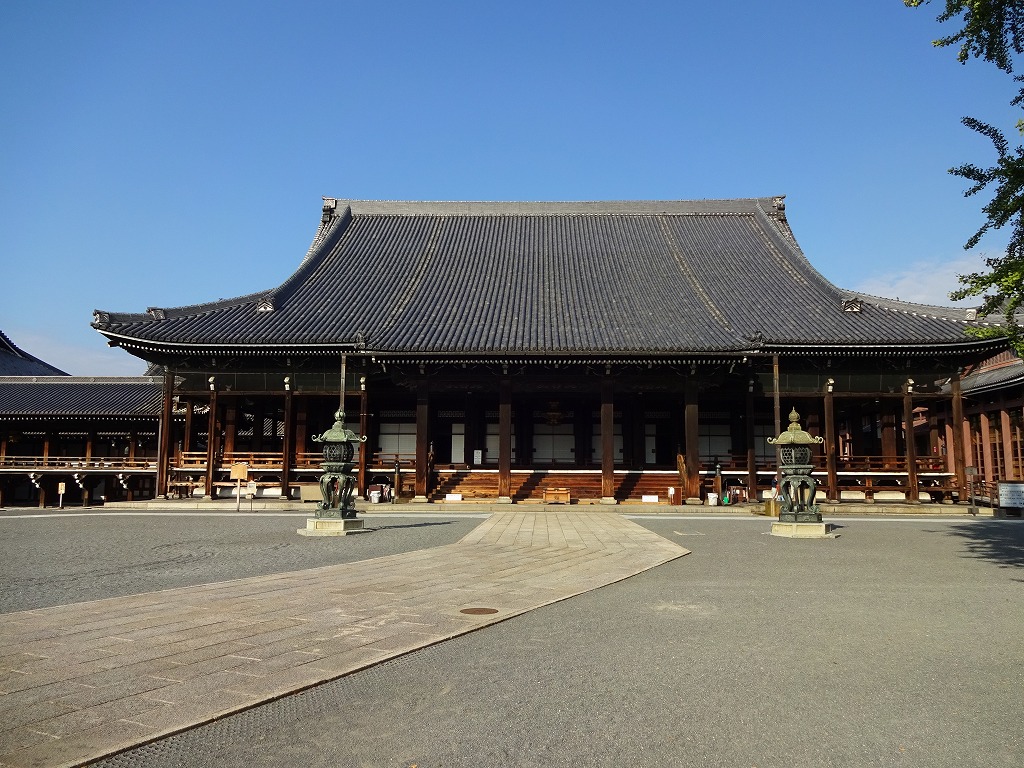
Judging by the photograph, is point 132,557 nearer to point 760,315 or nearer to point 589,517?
point 589,517

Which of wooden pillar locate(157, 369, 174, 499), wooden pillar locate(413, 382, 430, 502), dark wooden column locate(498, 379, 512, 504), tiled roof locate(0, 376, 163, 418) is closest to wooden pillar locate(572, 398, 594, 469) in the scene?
dark wooden column locate(498, 379, 512, 504)

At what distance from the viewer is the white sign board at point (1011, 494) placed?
2100 centimetres

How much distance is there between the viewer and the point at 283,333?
2317cm

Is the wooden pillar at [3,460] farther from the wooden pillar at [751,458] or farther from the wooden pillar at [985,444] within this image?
the wooden pillar at [985,444]

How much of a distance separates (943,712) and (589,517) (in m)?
14.4

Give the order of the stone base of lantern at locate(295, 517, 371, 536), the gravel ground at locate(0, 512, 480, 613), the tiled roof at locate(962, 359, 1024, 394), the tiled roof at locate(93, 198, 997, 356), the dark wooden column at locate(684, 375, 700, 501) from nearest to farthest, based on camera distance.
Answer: the gravel ground at locate(0, 512, 480, 613), the stone base of lantern at locate(295, 517, 371, 536), the dark wooden column at locate(684, 375, 700, 501), the tiled roof at locate(93, 198, 997, 356), the tiled roof at locate(962, 359, 1024, 394)

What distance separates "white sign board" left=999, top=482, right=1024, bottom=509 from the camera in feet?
68.9

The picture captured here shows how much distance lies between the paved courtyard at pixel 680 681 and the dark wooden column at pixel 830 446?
13.0 m

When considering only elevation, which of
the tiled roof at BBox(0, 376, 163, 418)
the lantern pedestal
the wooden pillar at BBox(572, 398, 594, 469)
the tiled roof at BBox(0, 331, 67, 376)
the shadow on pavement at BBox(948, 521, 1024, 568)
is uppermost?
the tiled roof at BBox(0, 331, 67, 376)

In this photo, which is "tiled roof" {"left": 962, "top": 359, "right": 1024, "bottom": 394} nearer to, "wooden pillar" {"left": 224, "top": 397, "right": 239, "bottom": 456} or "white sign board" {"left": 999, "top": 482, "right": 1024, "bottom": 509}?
"white sign board" {"left": 999, "top": 482, "right": 1024, "bottom": 509}

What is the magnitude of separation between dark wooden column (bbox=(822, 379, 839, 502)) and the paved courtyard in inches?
511

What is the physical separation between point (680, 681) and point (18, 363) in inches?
1944

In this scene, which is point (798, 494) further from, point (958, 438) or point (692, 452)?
point (958, 438)

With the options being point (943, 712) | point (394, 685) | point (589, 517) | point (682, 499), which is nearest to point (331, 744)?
point (394, 685)
